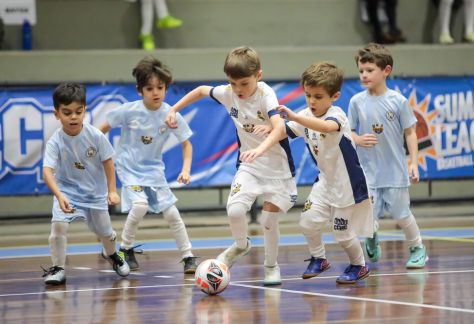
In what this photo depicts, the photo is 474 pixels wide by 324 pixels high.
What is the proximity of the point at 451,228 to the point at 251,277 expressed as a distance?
4.91 metres

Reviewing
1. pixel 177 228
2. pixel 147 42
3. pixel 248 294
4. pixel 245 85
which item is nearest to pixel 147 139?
pixel 177 228

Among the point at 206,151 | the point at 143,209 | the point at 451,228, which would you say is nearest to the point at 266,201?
the point at 143,209

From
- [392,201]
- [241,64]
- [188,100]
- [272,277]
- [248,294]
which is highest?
[241,64]

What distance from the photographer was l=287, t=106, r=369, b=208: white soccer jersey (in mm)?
7625

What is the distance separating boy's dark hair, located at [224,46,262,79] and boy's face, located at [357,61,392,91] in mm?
1532

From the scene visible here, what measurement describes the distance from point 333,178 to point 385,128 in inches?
56.5

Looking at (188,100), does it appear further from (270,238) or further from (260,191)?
(270,238)

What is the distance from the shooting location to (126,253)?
9117 mm

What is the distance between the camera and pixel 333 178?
7703 mm

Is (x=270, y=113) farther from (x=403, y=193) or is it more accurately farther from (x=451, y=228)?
(x=451, y=228)

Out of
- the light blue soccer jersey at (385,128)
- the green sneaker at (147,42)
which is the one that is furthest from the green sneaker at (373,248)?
the green sneaker at (147,42)

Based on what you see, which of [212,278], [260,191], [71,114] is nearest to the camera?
[212,278]

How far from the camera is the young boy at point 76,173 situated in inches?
321

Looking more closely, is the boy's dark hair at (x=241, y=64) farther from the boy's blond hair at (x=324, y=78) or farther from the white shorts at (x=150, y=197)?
the white shorts at (x=150, y=197)
